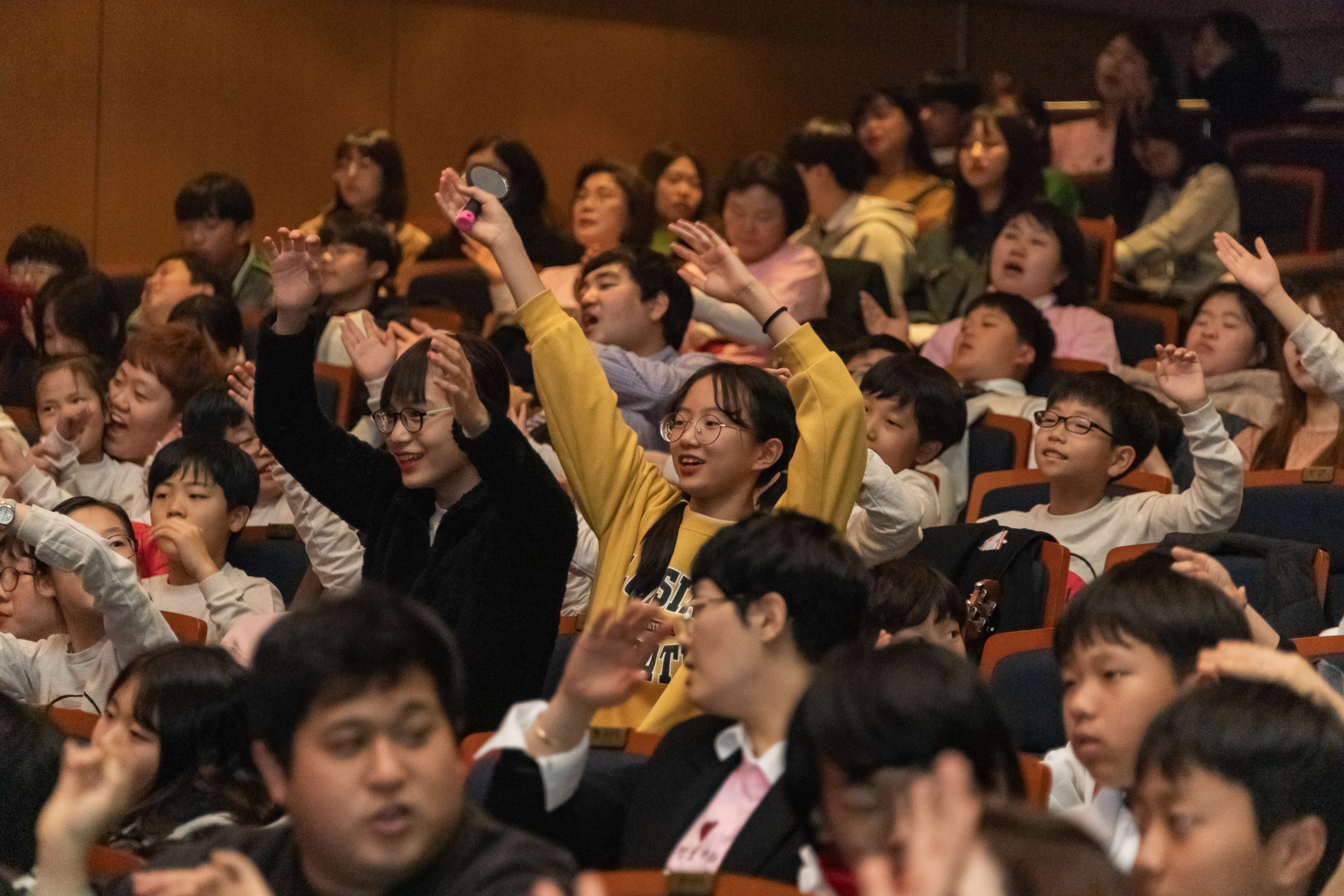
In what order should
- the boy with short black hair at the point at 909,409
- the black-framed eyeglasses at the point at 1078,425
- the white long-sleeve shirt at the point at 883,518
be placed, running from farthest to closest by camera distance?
the boy with short black hair at the point at 909,409 < the black-framed eyeglasses at the point at 1078,425 < the white long-sleeve shirt at the point at 883,518

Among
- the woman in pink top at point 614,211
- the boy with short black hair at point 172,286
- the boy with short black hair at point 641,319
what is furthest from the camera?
the woman in pink top at point 614,211

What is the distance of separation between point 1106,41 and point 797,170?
4.00m

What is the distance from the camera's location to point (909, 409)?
3840 mm

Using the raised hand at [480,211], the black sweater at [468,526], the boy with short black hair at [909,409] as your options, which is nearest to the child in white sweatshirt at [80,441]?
the black sweater at [468,526]

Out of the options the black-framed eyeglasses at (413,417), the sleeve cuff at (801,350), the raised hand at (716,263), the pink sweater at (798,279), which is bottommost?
the black-framed eyeglasses at (413,417)

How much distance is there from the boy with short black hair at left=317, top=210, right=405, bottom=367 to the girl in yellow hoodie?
7.43ft

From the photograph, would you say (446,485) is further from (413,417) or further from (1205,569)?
(1205,569)

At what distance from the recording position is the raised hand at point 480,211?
290 cm

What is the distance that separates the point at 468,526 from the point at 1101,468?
5.12 feet

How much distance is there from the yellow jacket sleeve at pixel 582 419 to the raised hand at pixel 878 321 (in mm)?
2343

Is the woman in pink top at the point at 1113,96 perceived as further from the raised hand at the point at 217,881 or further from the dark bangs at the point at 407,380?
the raised hand at the point at 217,881

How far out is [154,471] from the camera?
354 centimetres

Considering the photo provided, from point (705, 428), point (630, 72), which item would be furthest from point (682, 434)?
point (630, 72)

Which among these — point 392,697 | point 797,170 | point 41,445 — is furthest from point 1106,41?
point 392,697
